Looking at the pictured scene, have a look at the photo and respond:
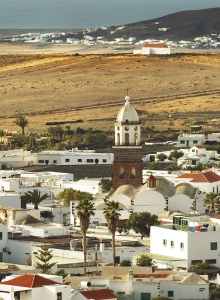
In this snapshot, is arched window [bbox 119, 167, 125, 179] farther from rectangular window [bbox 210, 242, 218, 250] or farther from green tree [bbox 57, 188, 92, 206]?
rectangular window [bbox 210, 242, 218, 250]

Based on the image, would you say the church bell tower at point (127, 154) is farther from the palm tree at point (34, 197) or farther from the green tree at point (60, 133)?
the green tree at point (60, 133)

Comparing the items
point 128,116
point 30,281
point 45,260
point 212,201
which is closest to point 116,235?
point 212,201

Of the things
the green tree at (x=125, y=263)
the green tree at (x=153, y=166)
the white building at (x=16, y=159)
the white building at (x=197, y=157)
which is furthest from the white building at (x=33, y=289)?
the white building at (x=16, y=159)

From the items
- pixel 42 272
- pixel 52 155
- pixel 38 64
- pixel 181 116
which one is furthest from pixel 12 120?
pixel 42 272

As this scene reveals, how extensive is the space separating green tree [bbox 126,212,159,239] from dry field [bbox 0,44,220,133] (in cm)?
5257

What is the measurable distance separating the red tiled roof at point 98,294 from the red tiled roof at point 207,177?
29472mm

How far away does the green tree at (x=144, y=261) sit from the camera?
55.8m

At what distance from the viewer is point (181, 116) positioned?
420 ft

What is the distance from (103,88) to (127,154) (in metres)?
79.6

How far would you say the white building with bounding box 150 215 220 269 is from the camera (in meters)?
57.0

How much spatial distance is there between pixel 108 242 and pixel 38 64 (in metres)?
117

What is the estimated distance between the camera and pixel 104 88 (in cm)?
15600

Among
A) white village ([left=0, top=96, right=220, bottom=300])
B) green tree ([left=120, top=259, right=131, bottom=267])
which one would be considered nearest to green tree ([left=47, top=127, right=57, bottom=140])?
white village ([left=0, top=96, right=220, bottom=300])

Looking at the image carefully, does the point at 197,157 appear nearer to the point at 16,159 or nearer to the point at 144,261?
the point at 16,159
